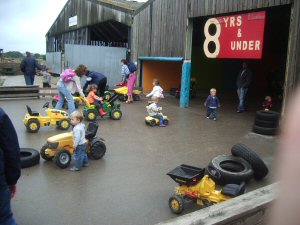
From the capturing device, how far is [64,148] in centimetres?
754

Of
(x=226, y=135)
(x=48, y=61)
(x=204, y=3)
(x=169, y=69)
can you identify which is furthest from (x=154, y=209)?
(x=48, y=61)

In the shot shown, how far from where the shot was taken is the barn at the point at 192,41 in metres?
12.8

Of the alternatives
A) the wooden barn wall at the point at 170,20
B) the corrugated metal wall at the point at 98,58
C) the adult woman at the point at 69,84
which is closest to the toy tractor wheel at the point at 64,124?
the adult woman at the point at 69,84

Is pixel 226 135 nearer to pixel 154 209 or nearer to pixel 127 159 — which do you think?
pixel 127 159

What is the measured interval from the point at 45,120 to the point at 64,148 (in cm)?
316

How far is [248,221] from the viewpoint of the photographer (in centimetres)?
409

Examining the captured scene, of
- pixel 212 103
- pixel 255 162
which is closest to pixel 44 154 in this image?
pixel 255 162

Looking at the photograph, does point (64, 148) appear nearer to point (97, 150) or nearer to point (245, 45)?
point (97, 150)

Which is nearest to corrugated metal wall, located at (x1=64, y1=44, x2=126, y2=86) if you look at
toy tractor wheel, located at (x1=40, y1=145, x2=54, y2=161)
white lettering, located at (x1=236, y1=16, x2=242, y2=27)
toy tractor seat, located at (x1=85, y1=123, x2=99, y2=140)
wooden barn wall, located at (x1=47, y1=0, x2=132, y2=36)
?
wooden barn wall, located at (x1=47, y1=0, x2=132, y2=36)

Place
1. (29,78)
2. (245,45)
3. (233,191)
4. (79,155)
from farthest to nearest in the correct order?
1. (29,78)
2. (245,45)
3. (79,155)
4. (233,191)

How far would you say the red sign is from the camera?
12.6 m

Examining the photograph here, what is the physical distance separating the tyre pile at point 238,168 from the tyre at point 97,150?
8.09 feet

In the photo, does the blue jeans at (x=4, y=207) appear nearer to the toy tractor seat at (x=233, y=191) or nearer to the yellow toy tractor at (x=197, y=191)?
the yellow toy tractor at (x=197, y=191)

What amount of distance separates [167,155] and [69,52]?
1532 cm
